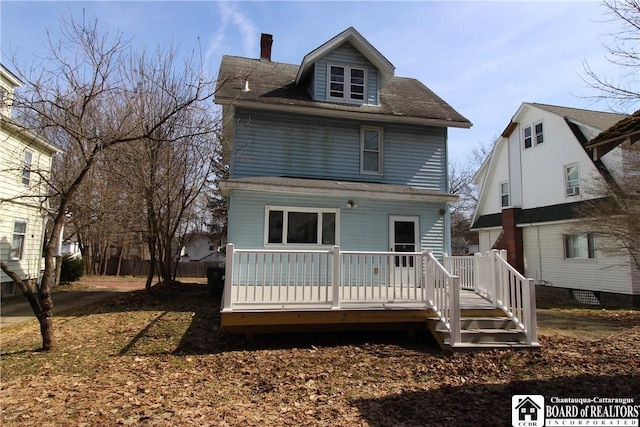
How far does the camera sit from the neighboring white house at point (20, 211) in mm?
13055

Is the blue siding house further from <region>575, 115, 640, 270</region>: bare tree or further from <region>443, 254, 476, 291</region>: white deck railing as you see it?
<region>575, 115, 640, 270</region>: bare tree

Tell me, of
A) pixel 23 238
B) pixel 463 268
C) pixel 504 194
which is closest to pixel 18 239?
pixel 23 238

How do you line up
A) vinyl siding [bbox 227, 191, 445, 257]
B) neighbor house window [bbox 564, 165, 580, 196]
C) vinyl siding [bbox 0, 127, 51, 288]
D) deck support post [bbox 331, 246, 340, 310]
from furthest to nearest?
neighbor house window [bbox 564, 165, 580, 196] < vinyl siding [bbox 0, 127, 51, 288] < vinyl siding [bbox 227, 191, 445, 257] < deck support post [bbox 331, 246, 340, 310]

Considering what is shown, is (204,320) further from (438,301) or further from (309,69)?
(309,69)

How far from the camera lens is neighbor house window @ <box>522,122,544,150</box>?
1830cm

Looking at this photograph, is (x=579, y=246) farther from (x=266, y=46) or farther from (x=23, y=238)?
(x=23, y=238)

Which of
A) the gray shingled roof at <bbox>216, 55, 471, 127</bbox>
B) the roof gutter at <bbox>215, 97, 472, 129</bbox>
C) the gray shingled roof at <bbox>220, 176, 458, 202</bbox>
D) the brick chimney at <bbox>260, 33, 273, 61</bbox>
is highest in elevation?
the brick chimney at <bbox>260, 33, 273, 61</bbox>

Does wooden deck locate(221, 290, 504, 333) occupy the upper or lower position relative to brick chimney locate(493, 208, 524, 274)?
lower

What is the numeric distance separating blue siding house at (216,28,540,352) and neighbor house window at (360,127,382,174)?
34 mm

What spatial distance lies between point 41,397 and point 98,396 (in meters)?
0.73

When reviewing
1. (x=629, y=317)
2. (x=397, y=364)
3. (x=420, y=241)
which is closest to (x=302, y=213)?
(x=420, y=241)

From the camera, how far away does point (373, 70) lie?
507 inches

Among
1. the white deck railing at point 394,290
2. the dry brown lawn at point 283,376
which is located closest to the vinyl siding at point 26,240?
the dry brown lawn at point 283,376

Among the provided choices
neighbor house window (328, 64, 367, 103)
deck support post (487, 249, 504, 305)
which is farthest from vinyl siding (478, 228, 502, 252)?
deck support post (487, 249, 504, 305)
